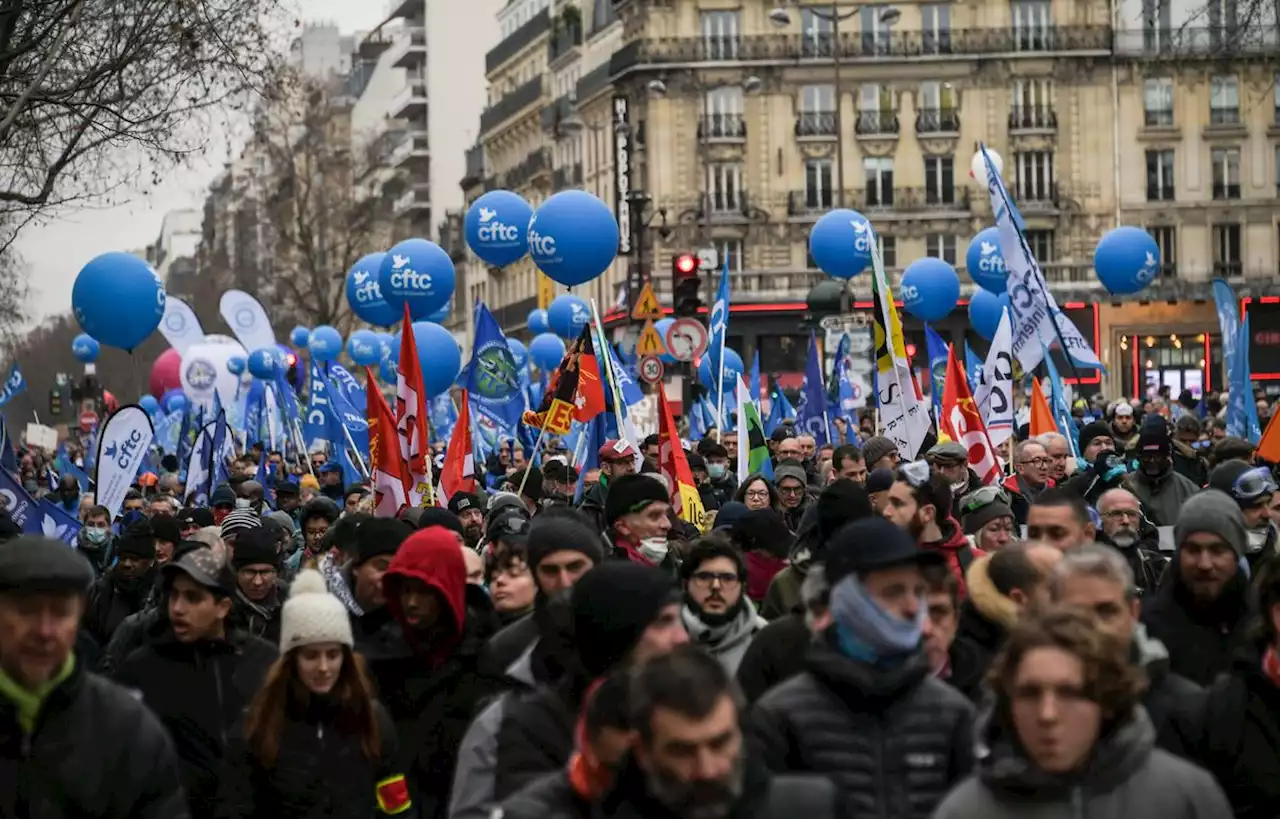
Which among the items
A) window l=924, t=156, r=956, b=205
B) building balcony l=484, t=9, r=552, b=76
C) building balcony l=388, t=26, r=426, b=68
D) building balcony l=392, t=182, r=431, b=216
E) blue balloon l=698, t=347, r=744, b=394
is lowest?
blue balloon l=698, t=347, r=744, b=394

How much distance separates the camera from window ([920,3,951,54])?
7188 cm

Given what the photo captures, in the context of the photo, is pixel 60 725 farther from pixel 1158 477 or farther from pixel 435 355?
pixel 435 355

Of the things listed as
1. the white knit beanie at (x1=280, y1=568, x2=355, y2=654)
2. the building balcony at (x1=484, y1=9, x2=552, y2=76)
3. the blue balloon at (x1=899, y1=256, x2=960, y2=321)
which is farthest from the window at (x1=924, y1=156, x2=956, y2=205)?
the white knit beanie at (x1=280, y1=568, x2=355, y2=654)

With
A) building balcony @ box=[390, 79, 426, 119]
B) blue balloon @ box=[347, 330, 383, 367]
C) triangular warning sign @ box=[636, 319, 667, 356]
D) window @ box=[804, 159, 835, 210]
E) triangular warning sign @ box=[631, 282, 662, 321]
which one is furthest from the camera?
building balcony @ box=[390, 79, 426, 119]

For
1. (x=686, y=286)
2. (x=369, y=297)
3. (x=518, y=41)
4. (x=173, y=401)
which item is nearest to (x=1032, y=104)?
(x=518, y=41)

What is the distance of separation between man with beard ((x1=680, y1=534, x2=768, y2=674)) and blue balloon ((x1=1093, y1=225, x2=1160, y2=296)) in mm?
20584

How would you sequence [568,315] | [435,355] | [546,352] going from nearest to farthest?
[435,355]
[568,315]
[546,352]

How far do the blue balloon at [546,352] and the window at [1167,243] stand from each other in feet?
126

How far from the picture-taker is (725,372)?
26703 mm

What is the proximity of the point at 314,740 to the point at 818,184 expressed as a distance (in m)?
66.2

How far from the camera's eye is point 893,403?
16844 millimetres

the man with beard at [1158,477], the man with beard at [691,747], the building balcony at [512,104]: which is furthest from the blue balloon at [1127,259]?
the building balcony at [512,104]

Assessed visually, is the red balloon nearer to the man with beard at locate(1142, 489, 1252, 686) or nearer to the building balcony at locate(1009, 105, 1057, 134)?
the building balcony at locate(1009, 105, 1057, 134)

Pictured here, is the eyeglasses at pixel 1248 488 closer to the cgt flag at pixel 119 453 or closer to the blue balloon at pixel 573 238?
the cgt flag at pixel 119 453
